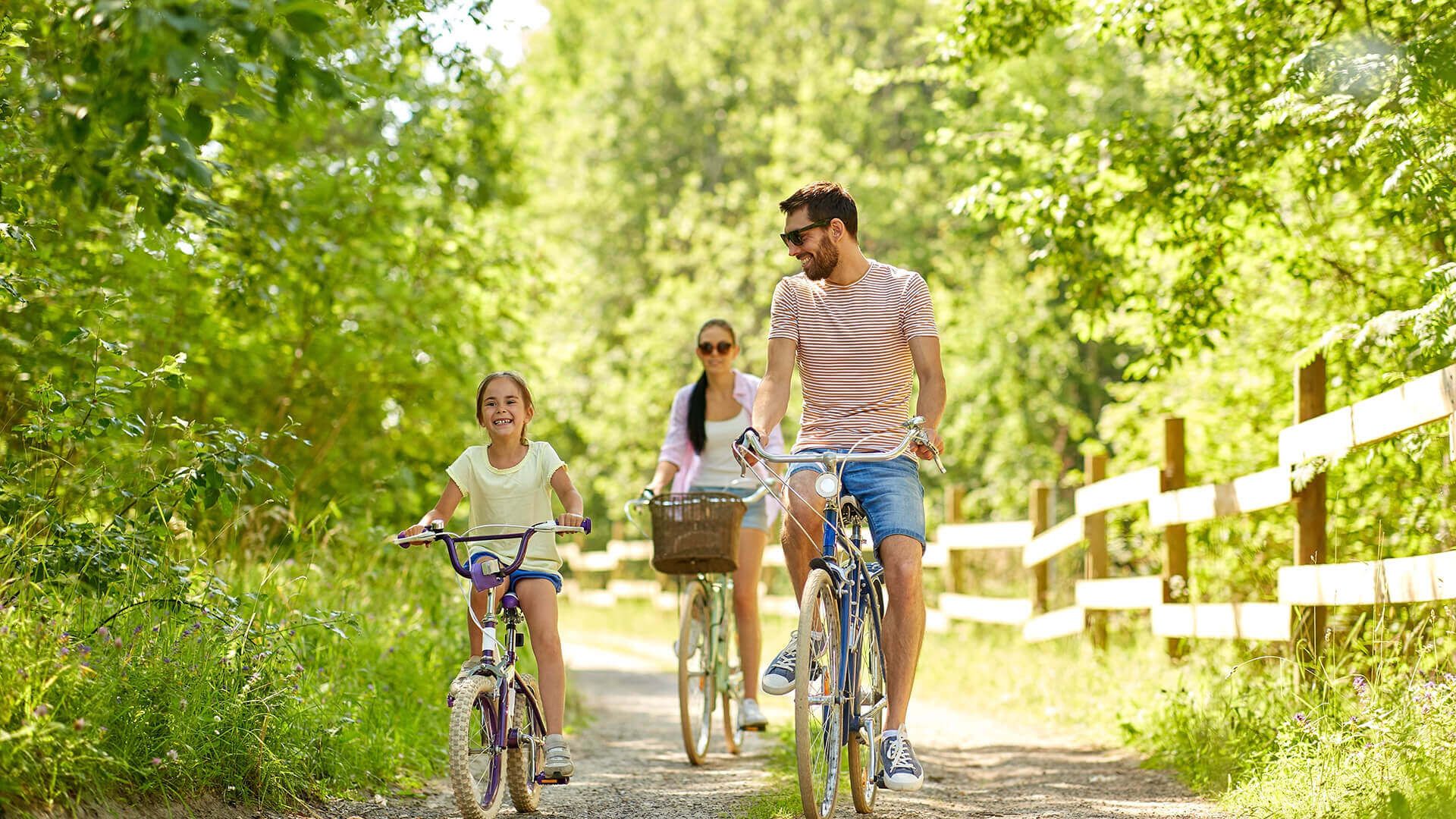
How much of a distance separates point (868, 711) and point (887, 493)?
751 mm

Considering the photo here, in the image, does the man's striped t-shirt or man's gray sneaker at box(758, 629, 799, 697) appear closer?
man's gray sneaker at box(758, 629, 799, 697)

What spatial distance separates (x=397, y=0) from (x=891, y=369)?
219 centimetres

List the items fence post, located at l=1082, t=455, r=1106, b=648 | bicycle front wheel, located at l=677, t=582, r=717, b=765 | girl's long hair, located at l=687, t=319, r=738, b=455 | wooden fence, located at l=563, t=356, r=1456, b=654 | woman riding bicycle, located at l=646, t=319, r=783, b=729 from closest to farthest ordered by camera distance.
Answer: wooden fence, located at l=563, t=356, r=1456, b=654, bicycle front wheel, located at l=677, t=582, r=717, b=765, woman riding bicycle, located at l=646, t=319, r=783, b=729, girl's long hair, located at l=687, t=319, r=738, b=455, fence post, located at l=1082, t=455, r=1106, b=648

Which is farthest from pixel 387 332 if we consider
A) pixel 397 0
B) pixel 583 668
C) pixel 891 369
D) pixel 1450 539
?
pixel 1450 539

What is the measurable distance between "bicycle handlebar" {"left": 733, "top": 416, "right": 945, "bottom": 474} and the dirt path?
1.32 m

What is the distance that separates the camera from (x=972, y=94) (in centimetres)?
2262

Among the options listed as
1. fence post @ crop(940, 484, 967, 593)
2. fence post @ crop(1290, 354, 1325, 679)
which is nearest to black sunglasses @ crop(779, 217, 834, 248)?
fence post @ crop(1290, 354, 1325, 679)

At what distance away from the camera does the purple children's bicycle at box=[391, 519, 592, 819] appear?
4.49 metres

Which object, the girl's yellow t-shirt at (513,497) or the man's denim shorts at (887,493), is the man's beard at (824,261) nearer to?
the man's denim shorts at (887,493)

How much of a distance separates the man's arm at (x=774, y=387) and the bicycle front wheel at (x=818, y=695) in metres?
0.59

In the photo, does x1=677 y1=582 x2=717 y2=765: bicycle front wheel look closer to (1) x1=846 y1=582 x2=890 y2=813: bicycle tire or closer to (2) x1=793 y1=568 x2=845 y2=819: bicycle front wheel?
(1) x1=846 y1=582 x2=890 y2=813: bicycle tire

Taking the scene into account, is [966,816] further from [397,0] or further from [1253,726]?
[397,0]

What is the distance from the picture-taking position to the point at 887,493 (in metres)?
4.89

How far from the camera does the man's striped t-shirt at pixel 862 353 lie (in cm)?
494
